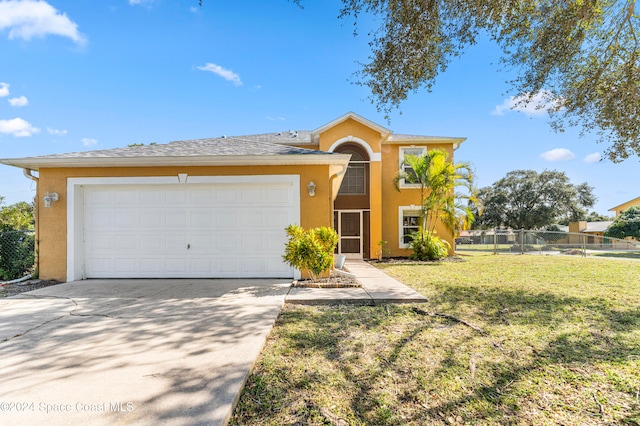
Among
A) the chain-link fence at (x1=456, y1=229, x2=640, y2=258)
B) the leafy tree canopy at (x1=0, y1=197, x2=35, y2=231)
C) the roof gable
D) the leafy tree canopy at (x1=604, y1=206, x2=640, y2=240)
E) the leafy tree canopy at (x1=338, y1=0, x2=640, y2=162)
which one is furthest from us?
the leafy tree canopy at (x1=604, y1=206, x2=640, y2=240)

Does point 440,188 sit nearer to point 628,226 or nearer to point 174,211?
point 174,211

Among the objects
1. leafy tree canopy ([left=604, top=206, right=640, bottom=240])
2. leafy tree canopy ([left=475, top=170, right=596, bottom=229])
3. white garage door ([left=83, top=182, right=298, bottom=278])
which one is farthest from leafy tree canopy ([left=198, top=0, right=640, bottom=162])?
leafy tree canopy ([left=604, top=206, right=640, bottom=240])

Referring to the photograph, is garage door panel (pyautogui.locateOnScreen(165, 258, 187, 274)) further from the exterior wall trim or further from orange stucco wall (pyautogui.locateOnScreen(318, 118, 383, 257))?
orange stucco wall (pyautogui.locateOnScreen(318, 118, 383, 257))

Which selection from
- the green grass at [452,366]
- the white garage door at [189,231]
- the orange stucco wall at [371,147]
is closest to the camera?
the green grass at [452,366]

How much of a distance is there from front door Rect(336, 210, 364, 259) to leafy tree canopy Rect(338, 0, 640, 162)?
7011 mm

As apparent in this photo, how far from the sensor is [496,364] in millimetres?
3430

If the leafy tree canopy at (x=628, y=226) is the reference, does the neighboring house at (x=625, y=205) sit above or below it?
above

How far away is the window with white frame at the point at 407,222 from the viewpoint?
14875 millimetres

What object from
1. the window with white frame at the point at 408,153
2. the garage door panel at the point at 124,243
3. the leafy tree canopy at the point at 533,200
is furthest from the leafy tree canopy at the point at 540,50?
the leafy tree canopy at the point at 533,200

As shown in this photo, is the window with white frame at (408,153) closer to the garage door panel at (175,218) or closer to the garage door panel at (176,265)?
the garage door panel at (175,218)

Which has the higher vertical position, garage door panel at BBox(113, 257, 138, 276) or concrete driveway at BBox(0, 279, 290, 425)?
garage door panel at BBox(113, 257, 138, 276)

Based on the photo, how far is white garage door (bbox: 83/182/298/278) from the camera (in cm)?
779

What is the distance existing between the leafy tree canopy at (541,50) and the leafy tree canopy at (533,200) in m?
25.8

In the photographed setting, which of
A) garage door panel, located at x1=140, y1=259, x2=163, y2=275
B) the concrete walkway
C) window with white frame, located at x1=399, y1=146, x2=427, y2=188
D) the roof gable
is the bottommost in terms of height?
the concrete walkway
